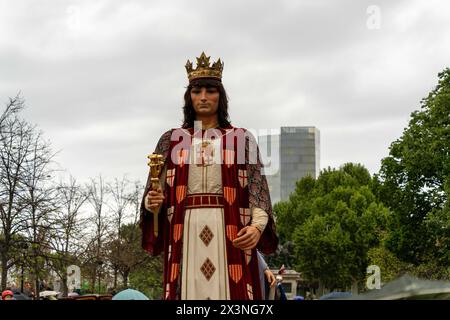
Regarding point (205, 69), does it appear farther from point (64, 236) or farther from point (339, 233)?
point (339, 233)

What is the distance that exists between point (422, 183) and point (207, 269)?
35272 mm

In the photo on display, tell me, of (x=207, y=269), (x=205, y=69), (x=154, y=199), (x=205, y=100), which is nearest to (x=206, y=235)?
(x=207, y=269)

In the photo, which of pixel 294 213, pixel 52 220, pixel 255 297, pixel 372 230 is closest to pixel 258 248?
pixel 255 297

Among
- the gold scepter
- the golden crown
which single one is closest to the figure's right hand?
the gold scepter

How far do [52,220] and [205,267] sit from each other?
23910 mm

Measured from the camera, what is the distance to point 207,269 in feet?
20.0

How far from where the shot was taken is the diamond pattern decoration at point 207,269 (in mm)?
6066

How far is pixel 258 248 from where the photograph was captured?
6.48 m

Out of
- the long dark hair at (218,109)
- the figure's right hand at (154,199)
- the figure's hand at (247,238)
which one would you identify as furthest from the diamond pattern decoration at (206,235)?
the long dark hair at (218,109)

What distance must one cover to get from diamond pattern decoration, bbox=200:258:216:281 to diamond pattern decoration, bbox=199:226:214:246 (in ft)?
0.53

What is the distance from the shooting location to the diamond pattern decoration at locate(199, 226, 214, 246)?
6137 mm

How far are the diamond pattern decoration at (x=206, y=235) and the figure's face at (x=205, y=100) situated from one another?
1.01 m

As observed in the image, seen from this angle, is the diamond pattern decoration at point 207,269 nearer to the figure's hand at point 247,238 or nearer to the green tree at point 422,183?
the figure's hand at point 247,238
